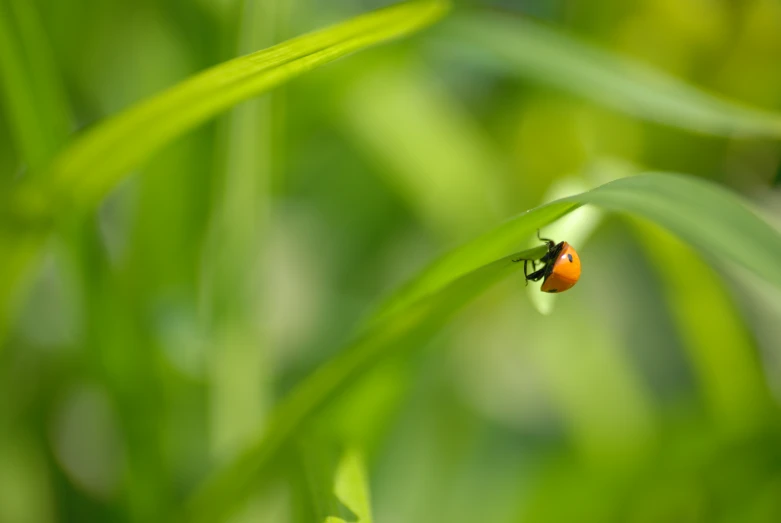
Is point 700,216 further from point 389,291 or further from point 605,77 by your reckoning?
point 389,291

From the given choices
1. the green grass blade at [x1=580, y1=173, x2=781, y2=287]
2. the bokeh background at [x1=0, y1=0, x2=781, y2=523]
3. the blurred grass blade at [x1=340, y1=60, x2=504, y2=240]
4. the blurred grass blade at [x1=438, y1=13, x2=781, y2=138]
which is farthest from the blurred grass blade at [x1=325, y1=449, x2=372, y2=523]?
the blurred grass blade at [x1=340, y1=60, x2=504, y2=240]

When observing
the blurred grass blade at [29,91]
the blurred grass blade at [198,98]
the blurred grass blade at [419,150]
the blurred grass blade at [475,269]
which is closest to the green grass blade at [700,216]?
the blurred grass blade at [475,269]

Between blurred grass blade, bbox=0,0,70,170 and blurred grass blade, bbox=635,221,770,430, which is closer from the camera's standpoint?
blurred grass blade, bbox=0,0,70,170

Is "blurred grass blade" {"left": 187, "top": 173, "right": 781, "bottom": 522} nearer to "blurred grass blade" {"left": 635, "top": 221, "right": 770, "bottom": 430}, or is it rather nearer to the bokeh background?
the bokeh background

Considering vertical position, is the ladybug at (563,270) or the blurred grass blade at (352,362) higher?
the ladybug at (563,270)

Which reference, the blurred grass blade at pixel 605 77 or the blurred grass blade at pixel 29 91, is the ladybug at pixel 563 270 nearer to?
the blurred grass blade at pixel 605 77

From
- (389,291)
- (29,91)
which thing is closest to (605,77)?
(389,291)
